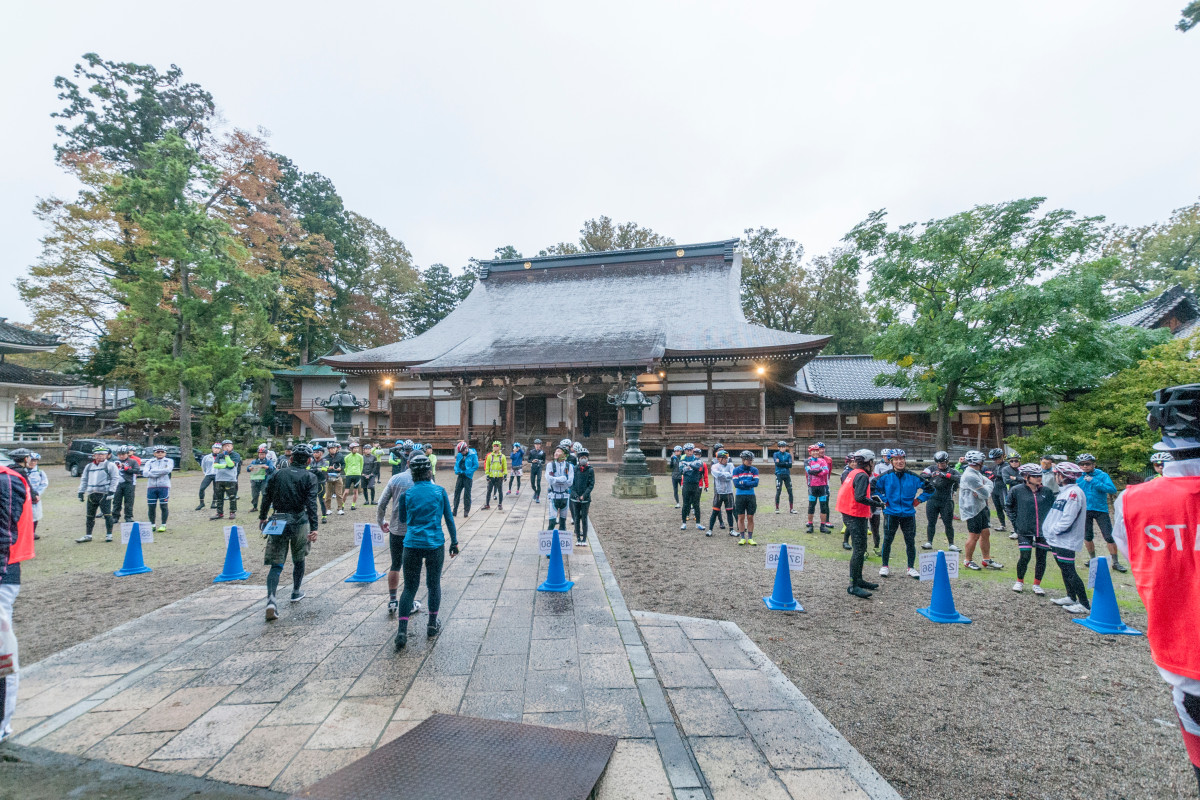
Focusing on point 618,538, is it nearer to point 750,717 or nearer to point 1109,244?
point 750,717

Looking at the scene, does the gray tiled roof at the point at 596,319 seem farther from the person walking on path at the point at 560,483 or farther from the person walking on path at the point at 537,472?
the person walking on path at the point at 560,483

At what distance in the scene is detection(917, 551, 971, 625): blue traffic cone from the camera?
5191 millimetres

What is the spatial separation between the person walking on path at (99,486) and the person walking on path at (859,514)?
464 inches

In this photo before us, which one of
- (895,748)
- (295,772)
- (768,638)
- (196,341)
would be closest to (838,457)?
(768,638)

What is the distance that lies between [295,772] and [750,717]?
279 centimetres

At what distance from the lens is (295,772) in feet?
8.97

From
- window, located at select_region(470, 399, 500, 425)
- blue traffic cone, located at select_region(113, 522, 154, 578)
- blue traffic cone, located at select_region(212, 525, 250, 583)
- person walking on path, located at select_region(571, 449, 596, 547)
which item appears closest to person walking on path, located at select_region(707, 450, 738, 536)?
person walking on path, located at select_region(571, 449, 596, 547)

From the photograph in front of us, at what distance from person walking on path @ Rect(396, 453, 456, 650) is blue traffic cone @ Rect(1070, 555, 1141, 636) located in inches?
255

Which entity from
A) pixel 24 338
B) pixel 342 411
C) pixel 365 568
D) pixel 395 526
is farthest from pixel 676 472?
pixel 24 338

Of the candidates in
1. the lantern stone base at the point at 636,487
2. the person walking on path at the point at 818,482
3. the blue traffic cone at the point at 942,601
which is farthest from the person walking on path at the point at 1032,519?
the lantern stone base at the point at 636,487

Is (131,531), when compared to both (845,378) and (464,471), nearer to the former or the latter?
(464,471)

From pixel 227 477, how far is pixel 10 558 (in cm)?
837

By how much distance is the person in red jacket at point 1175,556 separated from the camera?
193 cm

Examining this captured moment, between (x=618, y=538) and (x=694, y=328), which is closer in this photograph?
(x=618, y=538)
